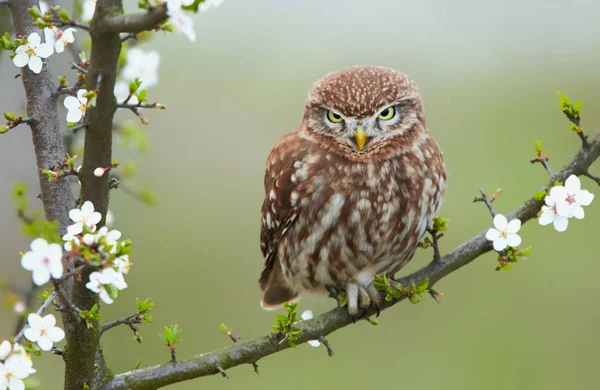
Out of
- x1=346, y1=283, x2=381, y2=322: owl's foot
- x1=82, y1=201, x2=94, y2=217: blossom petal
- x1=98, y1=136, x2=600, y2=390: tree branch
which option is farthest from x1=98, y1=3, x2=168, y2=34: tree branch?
x1=346, y1=283, x2=381, y2=322: owl's foot

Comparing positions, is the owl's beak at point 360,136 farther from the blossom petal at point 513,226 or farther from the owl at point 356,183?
the blossom petal at point 513,226

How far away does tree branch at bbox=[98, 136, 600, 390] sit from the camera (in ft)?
7.31

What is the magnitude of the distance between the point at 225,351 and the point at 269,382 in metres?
3.85

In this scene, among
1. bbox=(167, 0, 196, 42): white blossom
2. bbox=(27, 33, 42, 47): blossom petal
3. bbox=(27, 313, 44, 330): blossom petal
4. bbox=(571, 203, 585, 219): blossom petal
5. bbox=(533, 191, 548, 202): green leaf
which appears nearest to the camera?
bbox=(167, 0, 196, 42): white blossom

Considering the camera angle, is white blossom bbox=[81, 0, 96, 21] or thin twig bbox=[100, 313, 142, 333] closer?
thin twig bbox=[100, 313, 142, 333]

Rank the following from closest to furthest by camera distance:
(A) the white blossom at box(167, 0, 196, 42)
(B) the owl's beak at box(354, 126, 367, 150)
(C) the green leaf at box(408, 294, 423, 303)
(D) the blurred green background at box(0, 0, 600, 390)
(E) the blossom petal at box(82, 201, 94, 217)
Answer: (A) the white blossom at box(167, 0, 196, 42) → (E) the blossom petal at box(82, 201, 94, 217) → (C) the green leaf at box(408, 294, 423, 303) → (B) the owl's beak at box(354, 126, 367, 150) → (D) the blurred green background at box(0, 0, 600, 390)

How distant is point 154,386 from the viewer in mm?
2227

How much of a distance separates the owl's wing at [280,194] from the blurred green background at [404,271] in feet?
6.31

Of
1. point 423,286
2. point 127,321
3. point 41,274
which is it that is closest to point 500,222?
point 423,286

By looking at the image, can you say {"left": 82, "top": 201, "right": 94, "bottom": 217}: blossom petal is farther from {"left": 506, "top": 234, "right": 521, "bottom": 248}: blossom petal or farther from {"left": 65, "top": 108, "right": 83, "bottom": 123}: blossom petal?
{"left": 506, "top": 234, "right": 521, "bottom": 248}: blossom petal

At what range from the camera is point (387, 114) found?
313 centimetres

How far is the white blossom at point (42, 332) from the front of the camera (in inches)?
66.6

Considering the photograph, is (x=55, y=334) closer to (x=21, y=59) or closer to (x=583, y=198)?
(x=21, y=59)

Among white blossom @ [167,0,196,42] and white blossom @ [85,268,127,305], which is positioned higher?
white blossom @ [167,0,196,42]
